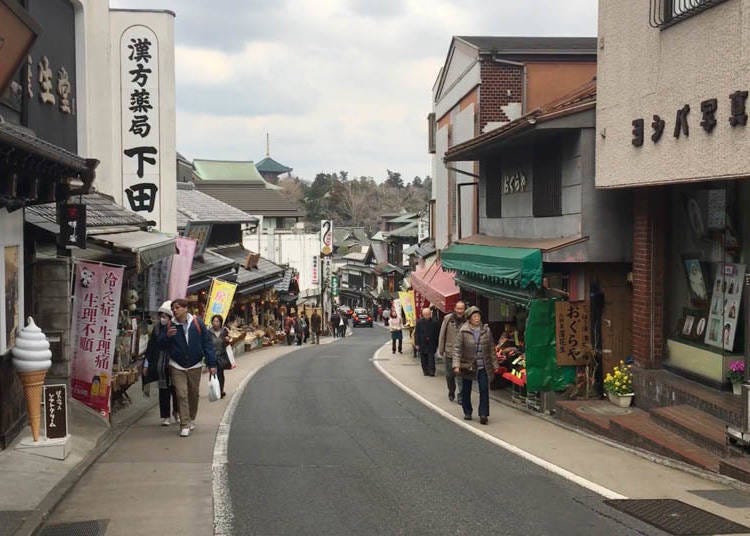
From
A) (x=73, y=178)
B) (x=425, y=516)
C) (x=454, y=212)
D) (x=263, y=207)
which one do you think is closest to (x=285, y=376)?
(x=454, y=212)

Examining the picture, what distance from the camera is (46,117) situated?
14.9m

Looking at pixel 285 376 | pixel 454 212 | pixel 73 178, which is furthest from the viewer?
pixel 454 212

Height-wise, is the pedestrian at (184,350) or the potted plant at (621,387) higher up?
the pedestrian at (184,350)

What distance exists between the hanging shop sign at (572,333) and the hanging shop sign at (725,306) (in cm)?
259

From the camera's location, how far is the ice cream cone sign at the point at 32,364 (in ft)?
34.4

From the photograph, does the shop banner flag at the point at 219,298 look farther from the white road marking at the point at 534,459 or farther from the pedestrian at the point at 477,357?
the pedestrian at the point at 477,357

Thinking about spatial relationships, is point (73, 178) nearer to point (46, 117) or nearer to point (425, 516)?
point (46, 117)

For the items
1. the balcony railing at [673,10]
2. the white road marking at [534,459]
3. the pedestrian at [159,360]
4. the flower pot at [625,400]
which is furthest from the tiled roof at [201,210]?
the balcony railing at [673,10]

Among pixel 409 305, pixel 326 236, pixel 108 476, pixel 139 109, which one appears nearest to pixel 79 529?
pixel 108 476

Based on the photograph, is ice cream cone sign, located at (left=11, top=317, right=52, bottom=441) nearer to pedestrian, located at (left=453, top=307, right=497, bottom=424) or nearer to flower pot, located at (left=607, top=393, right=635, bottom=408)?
pedestrian, located at (left=453, top=307, right=497, bottom=424)

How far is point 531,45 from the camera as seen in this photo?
25.3 m

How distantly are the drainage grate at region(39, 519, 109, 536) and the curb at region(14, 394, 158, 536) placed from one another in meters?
0.11

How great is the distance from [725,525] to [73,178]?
8.23 m

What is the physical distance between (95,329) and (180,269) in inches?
268
